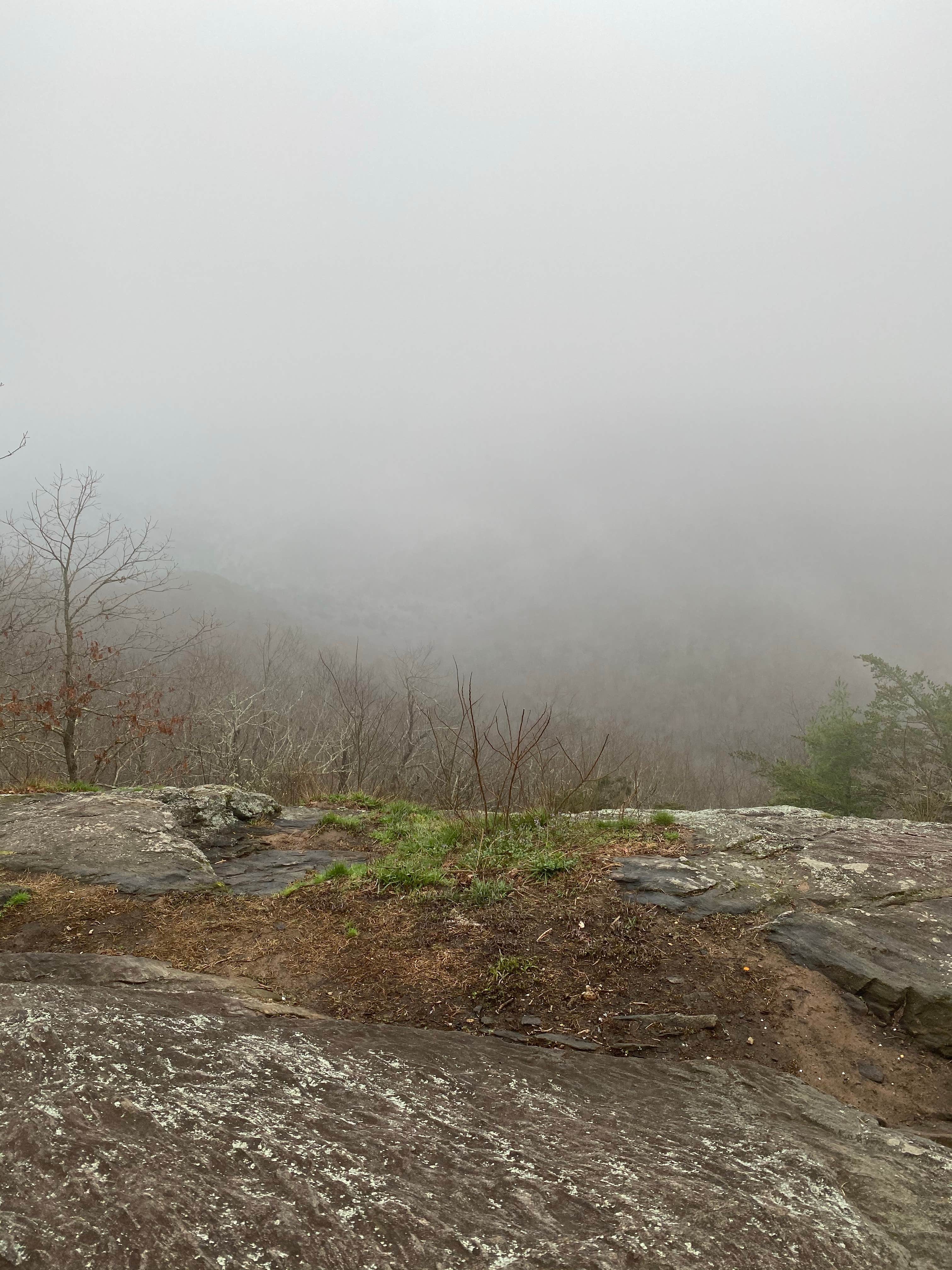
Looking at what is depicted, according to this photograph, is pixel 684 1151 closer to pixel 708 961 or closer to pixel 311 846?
pixel 708 961

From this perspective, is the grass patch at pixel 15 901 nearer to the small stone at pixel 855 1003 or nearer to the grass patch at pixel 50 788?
the grass patch at pixel 50 788

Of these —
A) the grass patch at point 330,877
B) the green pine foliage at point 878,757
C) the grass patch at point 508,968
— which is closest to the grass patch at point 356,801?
the grass patch at point 330,877

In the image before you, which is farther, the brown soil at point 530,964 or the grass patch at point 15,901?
the grass patch at point 15,901

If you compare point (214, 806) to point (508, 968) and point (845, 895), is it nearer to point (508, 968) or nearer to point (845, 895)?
point (508, 968)

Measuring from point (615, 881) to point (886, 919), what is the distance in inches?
79.3

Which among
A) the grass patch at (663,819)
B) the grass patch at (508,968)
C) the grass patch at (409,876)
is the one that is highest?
the grass patch at (663,819)

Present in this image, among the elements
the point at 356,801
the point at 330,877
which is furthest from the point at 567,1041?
the point at 356,801

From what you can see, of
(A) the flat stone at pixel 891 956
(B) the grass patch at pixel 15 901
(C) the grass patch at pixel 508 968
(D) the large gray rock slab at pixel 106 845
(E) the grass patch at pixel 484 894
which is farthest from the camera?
(D) the large gray rock slab at pixel 106 845

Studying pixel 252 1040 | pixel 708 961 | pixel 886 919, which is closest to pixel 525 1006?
pixel 708 961

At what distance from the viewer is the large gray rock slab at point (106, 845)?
6273 mm

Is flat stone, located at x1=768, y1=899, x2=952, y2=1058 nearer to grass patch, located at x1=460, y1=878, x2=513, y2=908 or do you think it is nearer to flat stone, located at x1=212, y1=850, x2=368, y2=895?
grass patch, located at x1=460, y1=878, x2=513, y2=908

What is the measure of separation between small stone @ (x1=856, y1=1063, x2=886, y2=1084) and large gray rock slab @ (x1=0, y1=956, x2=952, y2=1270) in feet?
1.72

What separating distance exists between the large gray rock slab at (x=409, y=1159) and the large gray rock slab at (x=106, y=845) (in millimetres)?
3130

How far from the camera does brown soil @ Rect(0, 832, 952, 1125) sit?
12.0 feet
